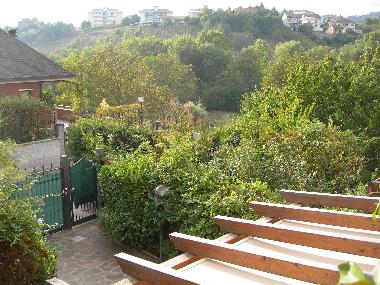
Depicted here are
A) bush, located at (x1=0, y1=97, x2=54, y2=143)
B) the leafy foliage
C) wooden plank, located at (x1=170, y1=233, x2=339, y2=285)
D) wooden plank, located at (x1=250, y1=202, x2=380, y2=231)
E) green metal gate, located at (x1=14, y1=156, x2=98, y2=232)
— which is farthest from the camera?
Answer: bush, located at (x1=0, y1=97, x2=54, y2=143)

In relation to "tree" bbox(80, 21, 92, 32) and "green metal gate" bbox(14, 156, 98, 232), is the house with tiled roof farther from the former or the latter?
"tree" bbox(80, 21, 92, 32)

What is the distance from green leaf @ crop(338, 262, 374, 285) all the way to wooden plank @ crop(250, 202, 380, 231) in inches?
121

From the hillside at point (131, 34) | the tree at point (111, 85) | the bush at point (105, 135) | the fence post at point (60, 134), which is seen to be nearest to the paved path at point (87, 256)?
the bush at point (105, 135)

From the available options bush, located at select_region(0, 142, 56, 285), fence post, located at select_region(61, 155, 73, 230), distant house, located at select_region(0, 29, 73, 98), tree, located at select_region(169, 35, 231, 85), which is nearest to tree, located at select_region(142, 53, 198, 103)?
tree, located at select_region(169, 35, 231, 85)

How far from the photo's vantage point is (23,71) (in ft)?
70.7

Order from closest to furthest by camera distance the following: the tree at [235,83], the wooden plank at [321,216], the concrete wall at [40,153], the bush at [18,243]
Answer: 1. the wooden plank at [321,216]
2. the bush at [18,243]
3. the concrete wall at [40,153]
4. the tree at [235,83]

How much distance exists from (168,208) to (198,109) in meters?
29.2

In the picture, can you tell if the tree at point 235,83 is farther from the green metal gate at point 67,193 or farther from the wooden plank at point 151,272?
the wooden plank at point 151,272

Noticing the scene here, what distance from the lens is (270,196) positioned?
9047 millimetres

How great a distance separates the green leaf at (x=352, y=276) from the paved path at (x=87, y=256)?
956 centimetres

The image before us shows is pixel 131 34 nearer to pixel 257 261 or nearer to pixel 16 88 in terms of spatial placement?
pixel 16 88

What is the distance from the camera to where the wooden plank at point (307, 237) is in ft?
10.4

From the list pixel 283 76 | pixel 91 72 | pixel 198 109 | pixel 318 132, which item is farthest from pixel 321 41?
pixel 318 132

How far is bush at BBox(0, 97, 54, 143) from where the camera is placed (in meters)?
16.2
